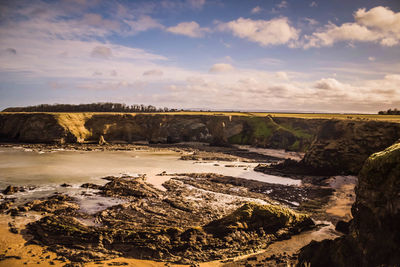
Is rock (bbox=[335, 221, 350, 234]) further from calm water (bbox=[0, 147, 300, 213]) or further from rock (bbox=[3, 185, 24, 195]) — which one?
rock (bbox=[3, 185, 24, 195])

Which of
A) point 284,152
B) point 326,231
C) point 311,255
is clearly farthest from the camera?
point 284,152

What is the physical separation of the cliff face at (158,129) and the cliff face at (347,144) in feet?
71.2

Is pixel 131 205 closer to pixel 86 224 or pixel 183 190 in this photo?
pixel 86 224

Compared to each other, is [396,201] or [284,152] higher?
[396,201]

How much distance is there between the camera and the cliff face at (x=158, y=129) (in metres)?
71.0

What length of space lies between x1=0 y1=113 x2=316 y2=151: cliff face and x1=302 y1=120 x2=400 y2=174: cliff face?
854 inches

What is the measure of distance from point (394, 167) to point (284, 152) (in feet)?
184

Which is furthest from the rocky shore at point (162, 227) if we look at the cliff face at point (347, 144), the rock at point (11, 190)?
the cliff face at point (347, 144)

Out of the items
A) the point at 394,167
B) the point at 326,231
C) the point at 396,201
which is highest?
the point at 394,167

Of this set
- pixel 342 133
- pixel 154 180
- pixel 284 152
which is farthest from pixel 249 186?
pixel 284 152

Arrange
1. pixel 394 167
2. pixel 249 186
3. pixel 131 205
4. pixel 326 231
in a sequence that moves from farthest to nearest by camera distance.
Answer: pixel 249 186
pixel 131 205
pixel 326 231
pixel 394 167

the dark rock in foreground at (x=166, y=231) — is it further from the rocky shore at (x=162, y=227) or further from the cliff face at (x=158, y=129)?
the cliff face at (x=158, y=129)

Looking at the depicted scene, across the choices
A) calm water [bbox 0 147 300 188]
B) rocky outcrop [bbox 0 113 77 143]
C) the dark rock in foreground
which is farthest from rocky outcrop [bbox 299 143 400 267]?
rocky outcrop [bbox 0 113 77 143]

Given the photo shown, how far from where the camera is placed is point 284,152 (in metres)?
65.7
